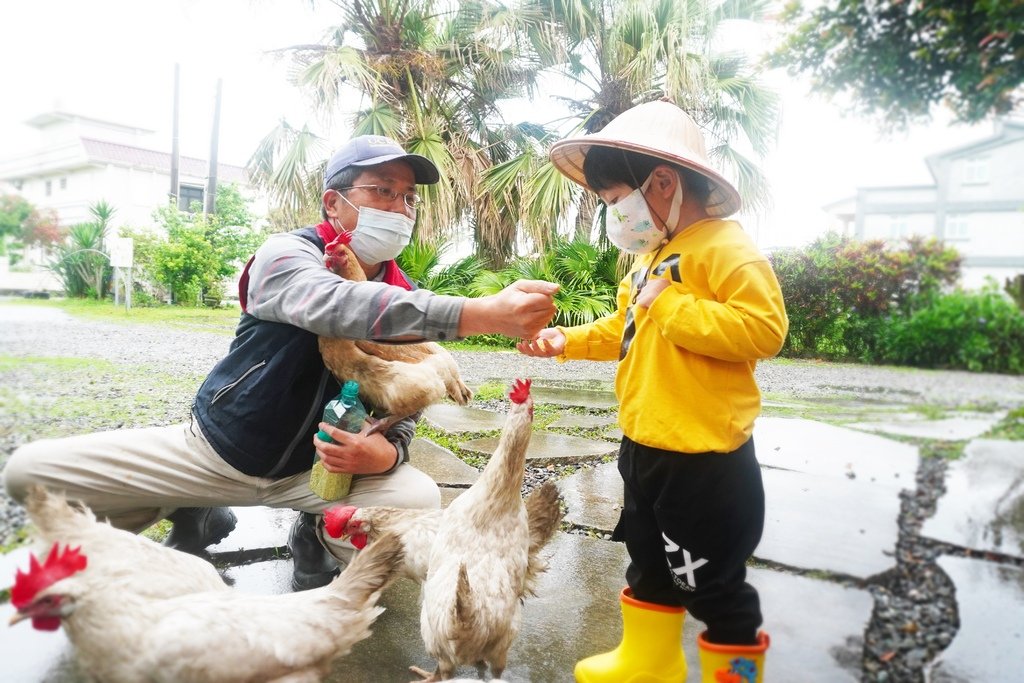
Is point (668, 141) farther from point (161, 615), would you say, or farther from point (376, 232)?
point (161, 615)

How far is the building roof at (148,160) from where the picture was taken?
4.71ft

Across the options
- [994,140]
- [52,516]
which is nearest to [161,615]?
[52,516]

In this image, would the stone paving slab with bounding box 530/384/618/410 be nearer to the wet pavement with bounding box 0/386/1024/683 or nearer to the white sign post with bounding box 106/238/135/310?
the wet pavement with bounding box 0/386/1024/683

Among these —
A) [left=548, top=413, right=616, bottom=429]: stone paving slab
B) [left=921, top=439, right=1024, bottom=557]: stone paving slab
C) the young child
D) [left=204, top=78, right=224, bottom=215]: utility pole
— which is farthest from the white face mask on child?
[left=548, top=413, right=616, bottom=429]: stone paving slab

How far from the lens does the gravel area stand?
46.3 inches

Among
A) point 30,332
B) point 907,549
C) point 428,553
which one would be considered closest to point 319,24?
point 30,332

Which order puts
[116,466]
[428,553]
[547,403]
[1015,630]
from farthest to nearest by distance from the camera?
Result: [547,403], [428,553], [116,466], [1015,630]

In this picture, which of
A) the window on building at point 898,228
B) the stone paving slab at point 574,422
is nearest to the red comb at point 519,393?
the window on building at point 898,228

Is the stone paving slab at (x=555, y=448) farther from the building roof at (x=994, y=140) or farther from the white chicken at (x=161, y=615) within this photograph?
the building roof at (x=994, y=140)

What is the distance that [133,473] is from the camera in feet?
4.98

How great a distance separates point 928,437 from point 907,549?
0.23m

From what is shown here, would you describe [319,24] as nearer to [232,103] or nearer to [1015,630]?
[232,103]

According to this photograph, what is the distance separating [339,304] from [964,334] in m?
1.27

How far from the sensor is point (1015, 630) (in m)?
1.15
